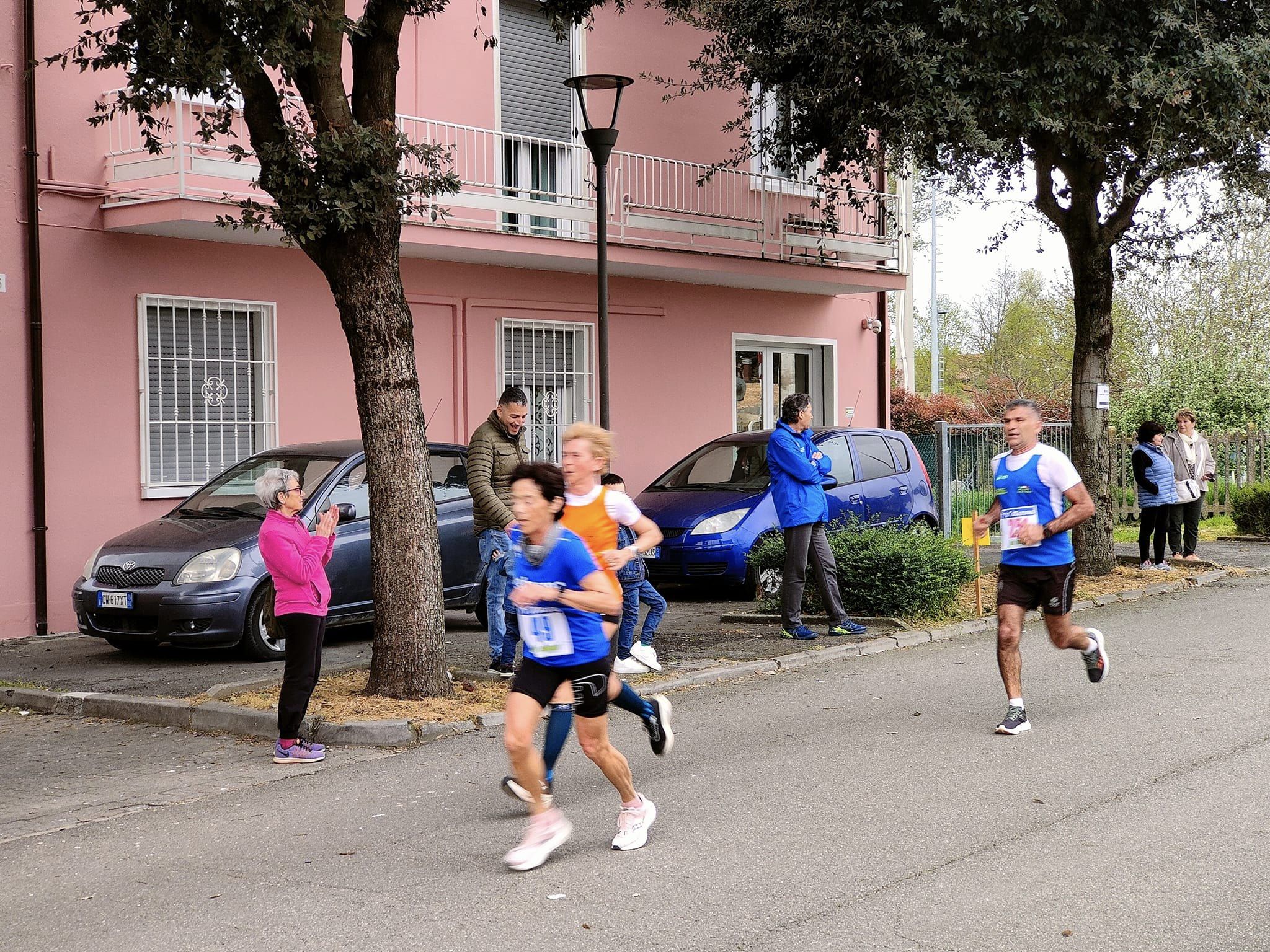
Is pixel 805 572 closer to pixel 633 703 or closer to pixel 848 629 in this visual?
pixel 848 629

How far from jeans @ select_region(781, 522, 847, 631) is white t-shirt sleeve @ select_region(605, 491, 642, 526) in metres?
5.06

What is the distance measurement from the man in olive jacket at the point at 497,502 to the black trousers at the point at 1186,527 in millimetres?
9929

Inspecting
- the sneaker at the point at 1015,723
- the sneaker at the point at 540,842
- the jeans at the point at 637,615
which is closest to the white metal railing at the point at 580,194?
the jeans at the point at 637,615

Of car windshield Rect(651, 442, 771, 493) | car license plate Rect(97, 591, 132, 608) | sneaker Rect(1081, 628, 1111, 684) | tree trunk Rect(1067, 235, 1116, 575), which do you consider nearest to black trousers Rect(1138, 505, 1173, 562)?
tree trunk Rect(1067, 235, 1116, 575)

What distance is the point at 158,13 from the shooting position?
8367mm

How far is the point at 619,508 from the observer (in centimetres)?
625

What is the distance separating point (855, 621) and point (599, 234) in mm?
3985

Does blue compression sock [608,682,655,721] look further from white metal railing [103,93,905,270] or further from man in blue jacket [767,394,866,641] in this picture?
white metal railing [103,93,905,270]

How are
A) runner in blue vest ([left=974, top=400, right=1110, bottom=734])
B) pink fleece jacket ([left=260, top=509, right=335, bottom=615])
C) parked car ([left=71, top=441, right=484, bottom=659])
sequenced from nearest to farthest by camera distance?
pink fleece jacket ([left=260, top=509, right=335, bottom=615]) → runner in blue vest ([left=974, top=400, right=1110, bottom=734]) → parked car ([left=71, top=441, right=484, bottom=659])

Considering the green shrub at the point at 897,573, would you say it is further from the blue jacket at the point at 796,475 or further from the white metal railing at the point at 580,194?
A: the white metal railing at the point at 580,194

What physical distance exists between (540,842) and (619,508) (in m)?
1.54

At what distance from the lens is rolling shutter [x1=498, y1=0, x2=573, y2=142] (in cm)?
1681

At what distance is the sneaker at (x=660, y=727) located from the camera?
250 inches

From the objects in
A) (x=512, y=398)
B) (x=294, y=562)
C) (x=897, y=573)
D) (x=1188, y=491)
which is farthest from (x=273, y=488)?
(x=1188, y=491)
